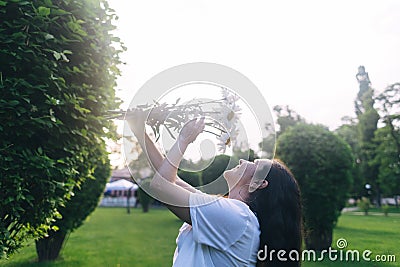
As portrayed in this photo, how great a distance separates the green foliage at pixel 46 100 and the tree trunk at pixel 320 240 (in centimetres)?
611

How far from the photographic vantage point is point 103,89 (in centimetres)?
303

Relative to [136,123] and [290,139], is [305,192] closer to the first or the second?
[290,139]

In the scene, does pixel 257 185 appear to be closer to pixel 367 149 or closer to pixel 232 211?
pixel 232 211

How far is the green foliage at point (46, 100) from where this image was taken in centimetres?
229

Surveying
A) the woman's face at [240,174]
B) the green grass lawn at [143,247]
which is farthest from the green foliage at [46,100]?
the green grass lawn at [143,247]

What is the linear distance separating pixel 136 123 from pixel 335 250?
7.07 meters

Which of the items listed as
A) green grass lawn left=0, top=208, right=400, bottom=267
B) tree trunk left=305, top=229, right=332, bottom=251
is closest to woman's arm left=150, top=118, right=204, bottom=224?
green grass lawn left=0, top=208, right=400, bottom=267

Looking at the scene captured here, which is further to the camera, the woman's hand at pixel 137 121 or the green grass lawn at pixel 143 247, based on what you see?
the green grass lawn at pixel 143 247

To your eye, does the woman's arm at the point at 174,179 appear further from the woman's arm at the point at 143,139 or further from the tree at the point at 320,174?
the tree at the point at 320,174

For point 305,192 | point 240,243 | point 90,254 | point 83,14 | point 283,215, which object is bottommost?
point 90,254

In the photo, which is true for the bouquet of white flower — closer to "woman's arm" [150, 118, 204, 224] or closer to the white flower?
the white flower

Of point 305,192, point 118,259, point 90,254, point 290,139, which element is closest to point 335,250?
point 305,192

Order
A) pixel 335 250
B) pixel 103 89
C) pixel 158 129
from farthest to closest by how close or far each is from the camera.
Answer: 1. pixel 335 250
2. pixel 103 89
3. pixel 158 129

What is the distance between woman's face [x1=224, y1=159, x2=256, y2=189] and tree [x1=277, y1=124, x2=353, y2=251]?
657cm
